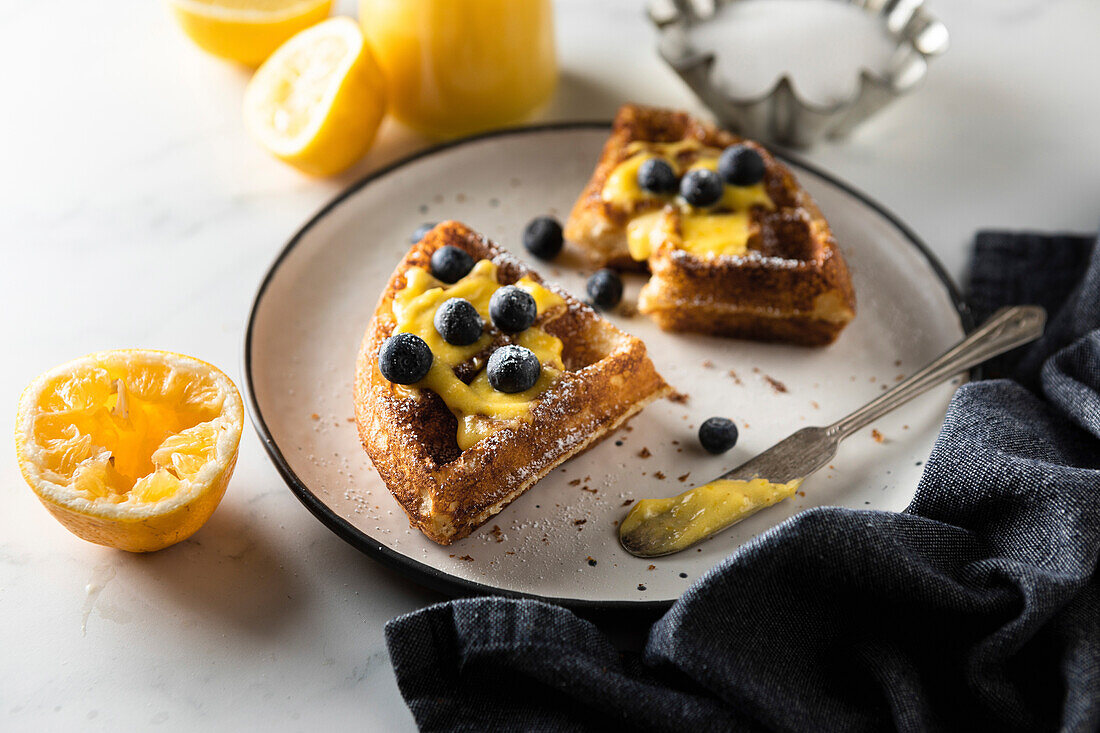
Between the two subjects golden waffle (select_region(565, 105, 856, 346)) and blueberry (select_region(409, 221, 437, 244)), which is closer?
golden waffle (select_region(565, 105, 856, 346))

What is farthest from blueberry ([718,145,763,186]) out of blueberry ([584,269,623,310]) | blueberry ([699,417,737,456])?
blueberry ([699,417,737,456])

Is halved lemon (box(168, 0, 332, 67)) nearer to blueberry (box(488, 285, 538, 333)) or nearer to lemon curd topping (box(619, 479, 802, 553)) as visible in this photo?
blueberry (box(488, 285, 538, 333))

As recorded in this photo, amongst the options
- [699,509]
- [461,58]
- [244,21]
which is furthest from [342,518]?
[244,21]

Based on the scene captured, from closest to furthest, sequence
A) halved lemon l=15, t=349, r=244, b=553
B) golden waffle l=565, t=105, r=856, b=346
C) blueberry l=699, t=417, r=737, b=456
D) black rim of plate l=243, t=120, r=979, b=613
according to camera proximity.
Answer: halved lemon l=15, t=349, r=244, b=553 → black rim of plate l=243, t=120, r=979, b=613 → blueberry l=699, t=417, r=737, b=456 → golden waffle l=565, t=105, r=856, b=346

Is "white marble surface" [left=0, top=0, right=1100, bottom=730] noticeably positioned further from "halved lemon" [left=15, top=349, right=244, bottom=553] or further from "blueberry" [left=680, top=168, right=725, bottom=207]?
"blueberry" [left=680, top=168, right=725, bottom=207]

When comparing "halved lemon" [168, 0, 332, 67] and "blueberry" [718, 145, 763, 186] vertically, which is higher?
"blueberry" [718, 145, 763, 186]

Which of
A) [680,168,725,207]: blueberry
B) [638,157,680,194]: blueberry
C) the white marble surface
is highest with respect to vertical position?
[680,168,725,207]: blueberry

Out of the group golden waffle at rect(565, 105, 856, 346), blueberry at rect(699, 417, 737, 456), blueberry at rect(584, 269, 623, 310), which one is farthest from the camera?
blueberry at rect(584, 269, 623, 310)

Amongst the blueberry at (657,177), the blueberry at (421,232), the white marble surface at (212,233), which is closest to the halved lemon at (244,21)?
the white marble surface at (212,233)

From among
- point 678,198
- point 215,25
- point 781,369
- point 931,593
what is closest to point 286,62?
point 215,25
